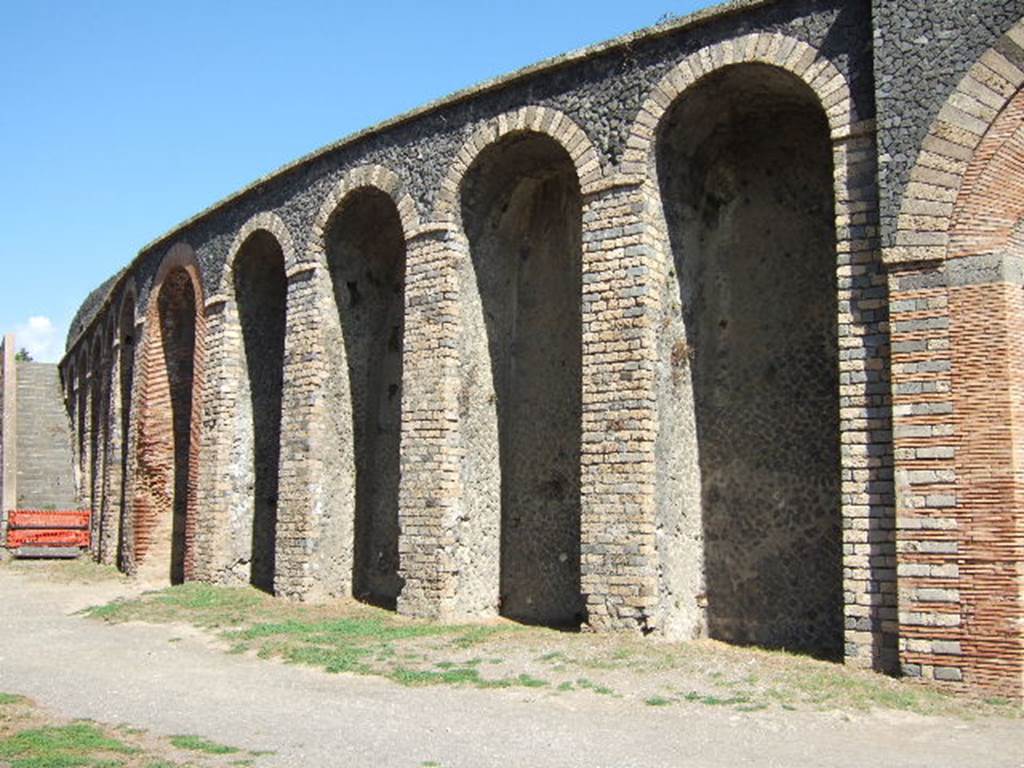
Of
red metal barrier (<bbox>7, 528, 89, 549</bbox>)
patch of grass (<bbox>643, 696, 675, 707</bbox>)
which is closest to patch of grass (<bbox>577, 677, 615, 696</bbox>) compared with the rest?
patch of grass (<bbox>643, 696, 675, 707</bbox>)

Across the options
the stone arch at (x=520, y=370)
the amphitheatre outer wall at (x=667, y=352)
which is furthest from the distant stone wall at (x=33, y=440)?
the stone arch at (x=520, y=370)

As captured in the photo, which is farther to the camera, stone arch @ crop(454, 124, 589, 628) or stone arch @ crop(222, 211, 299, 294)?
stone arch @ crop(222, 211, 299, 294)

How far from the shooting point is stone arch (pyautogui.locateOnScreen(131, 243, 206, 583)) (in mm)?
15594

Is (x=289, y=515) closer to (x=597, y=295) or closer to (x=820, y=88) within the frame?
(x=597, y=295)

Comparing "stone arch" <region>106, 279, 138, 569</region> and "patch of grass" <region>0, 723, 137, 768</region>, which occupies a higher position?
"stone arch" <region>106, 279, 138, 569</region>

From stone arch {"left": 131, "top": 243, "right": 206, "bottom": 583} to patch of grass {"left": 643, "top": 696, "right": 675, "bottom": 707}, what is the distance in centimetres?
979

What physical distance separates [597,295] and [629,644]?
3.25 m

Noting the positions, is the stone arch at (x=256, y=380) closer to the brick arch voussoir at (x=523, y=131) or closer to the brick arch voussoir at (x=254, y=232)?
the brick arch voussoir at (x=254, y=232)

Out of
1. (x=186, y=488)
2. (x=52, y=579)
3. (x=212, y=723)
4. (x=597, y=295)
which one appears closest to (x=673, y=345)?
(x=597, y=295)

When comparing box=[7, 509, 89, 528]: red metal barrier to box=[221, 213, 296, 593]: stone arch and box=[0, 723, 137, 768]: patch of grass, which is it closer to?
box=[221, 213, 296, 593]: stone arch

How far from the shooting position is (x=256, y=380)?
14625 millimetres

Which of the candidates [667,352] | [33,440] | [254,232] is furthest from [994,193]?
[33,440]

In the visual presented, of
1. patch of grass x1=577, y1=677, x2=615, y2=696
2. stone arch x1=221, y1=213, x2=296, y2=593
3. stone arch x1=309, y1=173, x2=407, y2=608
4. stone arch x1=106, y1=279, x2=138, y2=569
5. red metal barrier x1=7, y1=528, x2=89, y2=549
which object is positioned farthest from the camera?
red metal barrier x1=7, y1=528, x2=89, y2=549

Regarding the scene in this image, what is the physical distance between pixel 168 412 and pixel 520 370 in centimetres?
780
